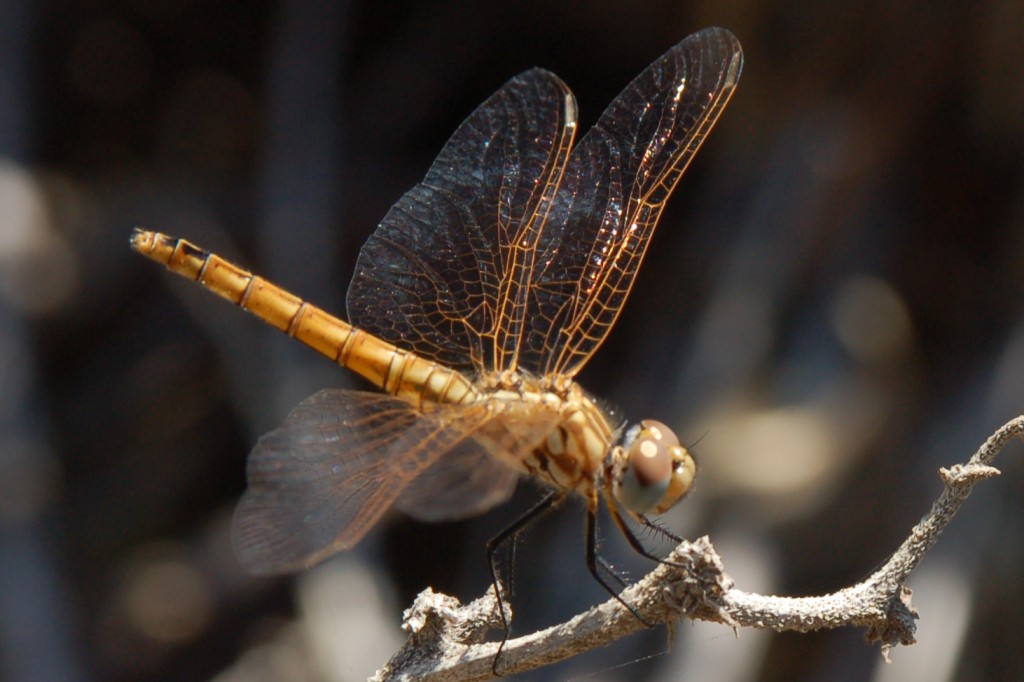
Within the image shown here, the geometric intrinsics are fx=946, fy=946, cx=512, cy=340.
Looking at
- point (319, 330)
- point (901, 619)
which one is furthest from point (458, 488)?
point (901, 619)

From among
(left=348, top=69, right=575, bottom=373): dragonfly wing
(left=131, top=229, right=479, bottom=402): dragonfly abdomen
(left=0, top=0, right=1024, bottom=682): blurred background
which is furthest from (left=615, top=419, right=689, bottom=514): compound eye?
(left=0, top=0, right=1024, bottom=682): blurred background

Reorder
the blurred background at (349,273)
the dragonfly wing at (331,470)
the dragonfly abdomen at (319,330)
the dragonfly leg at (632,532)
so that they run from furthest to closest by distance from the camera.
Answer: the blurred background at (349,273) < the dragonfly abdomen at (319,330) < the dragonfly leg at (632,532) < the dragonfly wing at (331,470)

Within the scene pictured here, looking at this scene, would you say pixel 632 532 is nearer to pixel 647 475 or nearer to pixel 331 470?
pixel 647 475

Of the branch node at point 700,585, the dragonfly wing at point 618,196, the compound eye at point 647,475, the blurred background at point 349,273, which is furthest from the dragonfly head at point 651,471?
the blurred background at point 349,273

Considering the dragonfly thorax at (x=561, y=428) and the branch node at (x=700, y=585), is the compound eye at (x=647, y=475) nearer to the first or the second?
the dragonfly thorax at (x=561, y=428)

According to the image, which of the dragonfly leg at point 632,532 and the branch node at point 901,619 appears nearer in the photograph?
the branch node at point 901,619

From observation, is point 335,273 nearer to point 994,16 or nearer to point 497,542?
point 497,542
